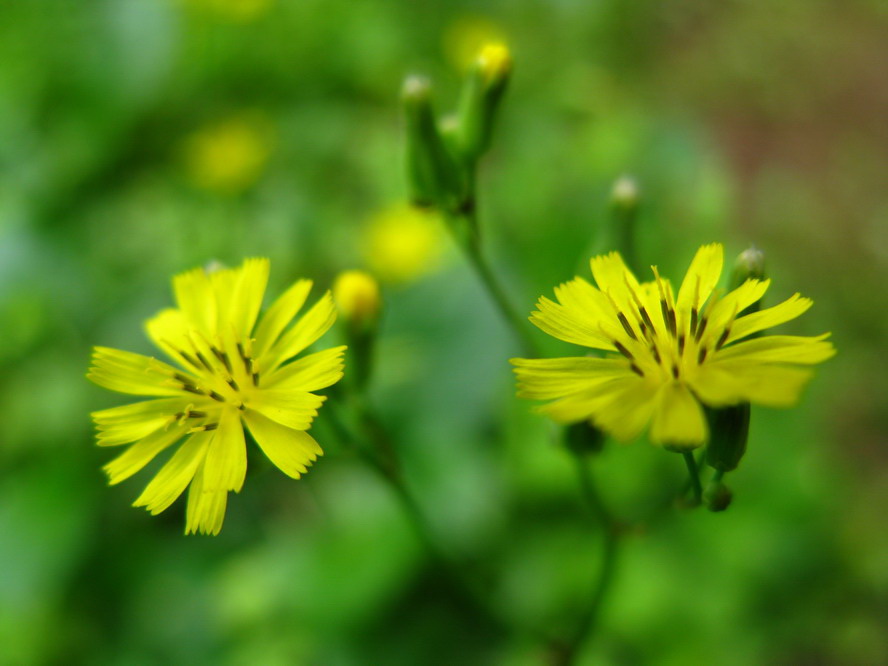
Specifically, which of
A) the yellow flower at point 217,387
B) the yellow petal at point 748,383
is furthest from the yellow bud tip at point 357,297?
the yellow petal at point 748,383

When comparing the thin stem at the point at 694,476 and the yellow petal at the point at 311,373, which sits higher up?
the yellow petal at the point at 311,373

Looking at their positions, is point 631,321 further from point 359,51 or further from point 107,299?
point 359,51

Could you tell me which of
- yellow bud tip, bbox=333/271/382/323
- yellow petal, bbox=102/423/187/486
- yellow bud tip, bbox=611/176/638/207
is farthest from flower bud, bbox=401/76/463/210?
yellow petal, bbox=102/423/187/486

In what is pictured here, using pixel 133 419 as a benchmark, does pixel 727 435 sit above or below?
below

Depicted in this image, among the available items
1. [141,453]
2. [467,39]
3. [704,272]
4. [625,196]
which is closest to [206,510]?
[141,453]

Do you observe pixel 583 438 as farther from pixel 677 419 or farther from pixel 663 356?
pixel 677 419

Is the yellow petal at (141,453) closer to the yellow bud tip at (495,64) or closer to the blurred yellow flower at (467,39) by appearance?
the yellow bud tip at (495,64)

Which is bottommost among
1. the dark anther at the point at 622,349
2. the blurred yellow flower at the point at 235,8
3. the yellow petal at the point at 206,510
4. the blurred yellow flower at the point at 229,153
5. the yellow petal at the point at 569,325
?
the dark anther at the point at 622,349
